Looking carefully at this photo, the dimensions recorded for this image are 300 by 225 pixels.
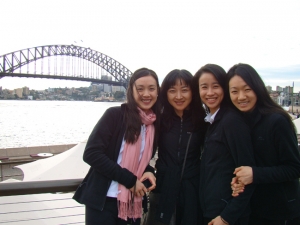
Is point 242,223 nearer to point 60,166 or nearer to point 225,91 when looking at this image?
point 225,91

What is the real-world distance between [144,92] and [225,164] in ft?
1.98

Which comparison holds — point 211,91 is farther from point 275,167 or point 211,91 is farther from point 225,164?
point 275,167

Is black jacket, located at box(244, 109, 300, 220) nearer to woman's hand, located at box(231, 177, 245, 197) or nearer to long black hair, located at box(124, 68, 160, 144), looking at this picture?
woman's hand, located at box(231, 177, 245, 197)

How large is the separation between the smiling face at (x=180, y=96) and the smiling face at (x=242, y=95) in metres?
0.32

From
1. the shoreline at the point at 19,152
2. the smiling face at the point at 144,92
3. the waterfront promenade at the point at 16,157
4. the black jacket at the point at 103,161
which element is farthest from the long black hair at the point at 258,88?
the shoreline at the point at 19,152

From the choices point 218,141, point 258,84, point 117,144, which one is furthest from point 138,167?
point 258,84

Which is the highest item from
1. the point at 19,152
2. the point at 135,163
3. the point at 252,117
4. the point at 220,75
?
the point at 220,75

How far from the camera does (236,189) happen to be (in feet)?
4.63

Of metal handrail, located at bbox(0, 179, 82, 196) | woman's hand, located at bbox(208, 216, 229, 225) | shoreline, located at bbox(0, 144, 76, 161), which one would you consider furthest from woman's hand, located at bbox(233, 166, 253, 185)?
shoreline, located at bbox(0, 144, 76, 161)

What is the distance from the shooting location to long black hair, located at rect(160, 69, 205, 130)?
1.80 metres

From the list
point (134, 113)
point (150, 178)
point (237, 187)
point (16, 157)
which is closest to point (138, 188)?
point (150, 178)

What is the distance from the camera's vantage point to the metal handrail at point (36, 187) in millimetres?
1600

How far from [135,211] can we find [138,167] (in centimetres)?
25

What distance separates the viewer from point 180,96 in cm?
179
